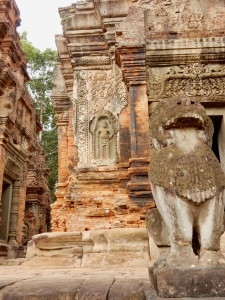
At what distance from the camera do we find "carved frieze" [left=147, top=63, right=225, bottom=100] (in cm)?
627

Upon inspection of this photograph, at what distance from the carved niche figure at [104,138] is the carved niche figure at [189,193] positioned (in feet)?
12.9

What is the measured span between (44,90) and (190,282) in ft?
A: 76.4

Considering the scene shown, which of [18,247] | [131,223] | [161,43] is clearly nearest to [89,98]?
[161,43]

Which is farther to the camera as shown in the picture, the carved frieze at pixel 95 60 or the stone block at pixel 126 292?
the carved frieze at pixel 95 60

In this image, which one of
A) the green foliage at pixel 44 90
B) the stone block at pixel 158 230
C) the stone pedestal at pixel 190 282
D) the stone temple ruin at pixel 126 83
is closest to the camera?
the stone pedestal at pixel 190 282

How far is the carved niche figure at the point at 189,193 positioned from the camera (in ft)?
7.49

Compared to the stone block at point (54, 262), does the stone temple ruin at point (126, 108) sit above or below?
above

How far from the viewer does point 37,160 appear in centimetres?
1697

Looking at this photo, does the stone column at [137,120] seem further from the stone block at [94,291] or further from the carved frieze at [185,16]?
the stone block at [94,291]

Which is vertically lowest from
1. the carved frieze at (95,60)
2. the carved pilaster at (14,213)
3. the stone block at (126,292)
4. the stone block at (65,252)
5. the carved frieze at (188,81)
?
the stone block at (126,292)

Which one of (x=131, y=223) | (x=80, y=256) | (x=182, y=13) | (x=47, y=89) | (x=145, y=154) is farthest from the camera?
(x=47, y=89)

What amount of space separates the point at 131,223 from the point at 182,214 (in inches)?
115

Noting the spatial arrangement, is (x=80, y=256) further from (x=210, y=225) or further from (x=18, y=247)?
(x=18, y=247)

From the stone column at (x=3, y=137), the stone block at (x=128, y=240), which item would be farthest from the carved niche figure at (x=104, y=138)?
the stone column at (x=3, y=137)
